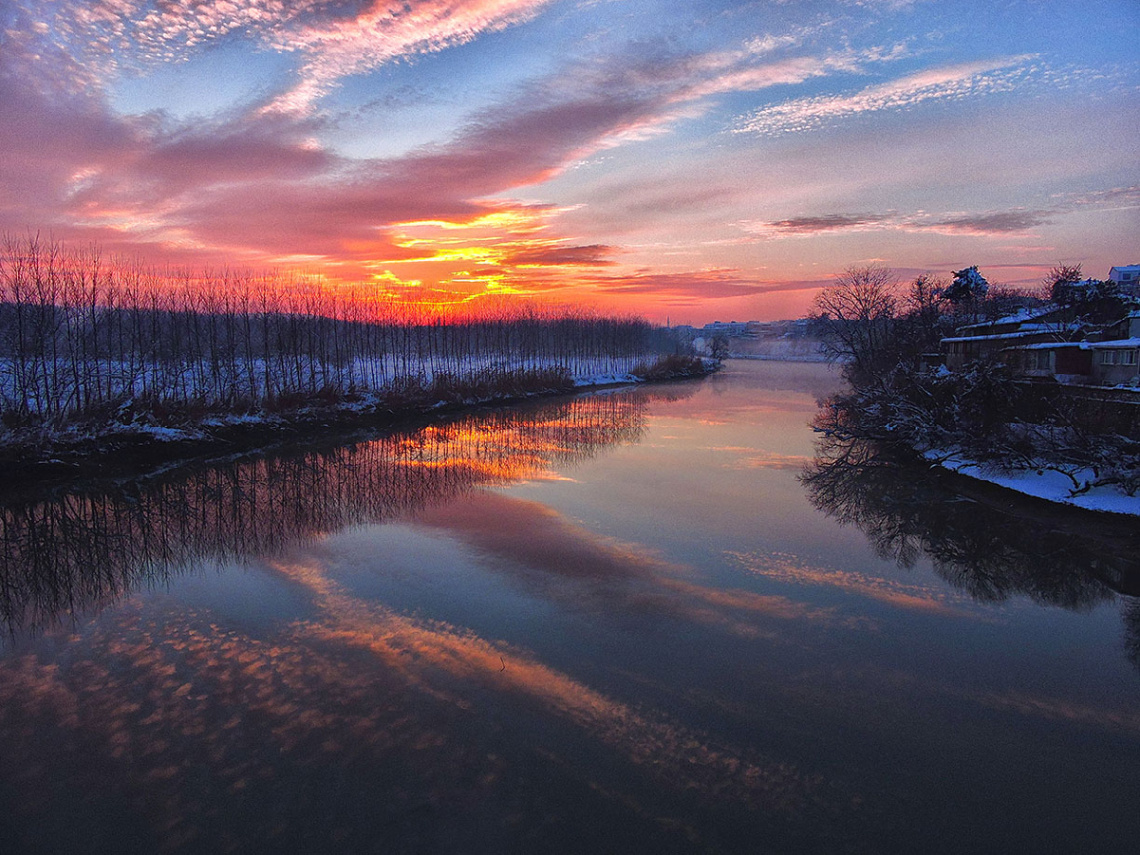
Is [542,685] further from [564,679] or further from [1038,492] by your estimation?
[1038,492]

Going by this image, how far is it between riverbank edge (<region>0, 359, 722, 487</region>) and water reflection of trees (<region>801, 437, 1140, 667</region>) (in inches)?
621

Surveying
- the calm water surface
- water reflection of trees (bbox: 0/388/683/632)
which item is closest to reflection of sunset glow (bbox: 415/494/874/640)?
the calm water surface

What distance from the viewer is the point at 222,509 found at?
12492 mm

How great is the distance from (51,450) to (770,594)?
Answer: 51.6 ft

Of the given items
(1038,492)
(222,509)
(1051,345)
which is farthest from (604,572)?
(1051,345)

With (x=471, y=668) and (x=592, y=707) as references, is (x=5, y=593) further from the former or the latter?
(x=592, y=707)

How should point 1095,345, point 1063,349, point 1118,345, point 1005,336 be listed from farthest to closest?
point 1005,336 < point 1063,349 < point 1095,345 < point 1118,345

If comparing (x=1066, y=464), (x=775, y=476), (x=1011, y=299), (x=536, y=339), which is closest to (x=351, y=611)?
(x=775, y=476)

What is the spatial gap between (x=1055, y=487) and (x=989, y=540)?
4.08 metres

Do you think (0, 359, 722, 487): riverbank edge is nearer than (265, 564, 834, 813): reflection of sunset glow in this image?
No

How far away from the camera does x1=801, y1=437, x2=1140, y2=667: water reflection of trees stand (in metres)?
8.92

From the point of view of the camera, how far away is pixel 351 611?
25.3ft

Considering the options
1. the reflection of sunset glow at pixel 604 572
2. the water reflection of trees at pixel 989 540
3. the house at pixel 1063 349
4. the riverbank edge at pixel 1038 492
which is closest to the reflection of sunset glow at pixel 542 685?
the reflection of sunset glow at pixel 604 572

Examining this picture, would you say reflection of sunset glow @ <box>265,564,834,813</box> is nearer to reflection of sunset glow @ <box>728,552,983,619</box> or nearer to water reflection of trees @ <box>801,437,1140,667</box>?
reflection of sunset glow @ <box>728,552,983,619</box>
